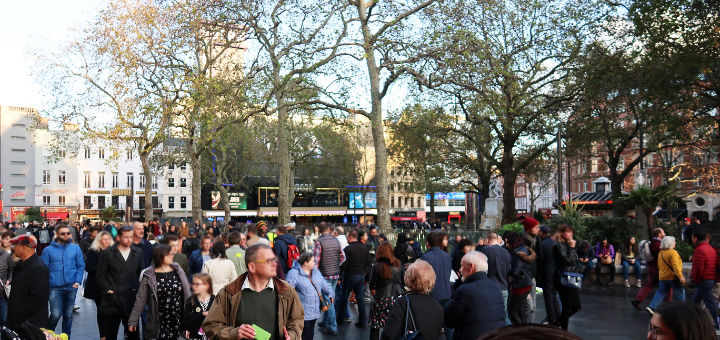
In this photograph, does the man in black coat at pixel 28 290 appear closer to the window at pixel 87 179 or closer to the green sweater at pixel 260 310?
the green sweater at pixel 260 310

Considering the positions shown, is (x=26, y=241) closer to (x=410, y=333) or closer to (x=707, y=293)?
(x=410, y=333)

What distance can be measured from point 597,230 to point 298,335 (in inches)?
567

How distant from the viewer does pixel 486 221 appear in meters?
31.0

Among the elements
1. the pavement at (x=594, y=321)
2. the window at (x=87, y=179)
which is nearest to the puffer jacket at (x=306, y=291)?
the pavement at (x=594, y=321)

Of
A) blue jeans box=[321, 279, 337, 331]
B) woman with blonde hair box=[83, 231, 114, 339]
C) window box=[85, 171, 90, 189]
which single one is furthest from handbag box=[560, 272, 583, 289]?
window box=[85, 171, 90, 189]

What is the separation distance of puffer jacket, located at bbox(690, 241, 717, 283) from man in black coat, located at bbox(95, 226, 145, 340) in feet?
27.1

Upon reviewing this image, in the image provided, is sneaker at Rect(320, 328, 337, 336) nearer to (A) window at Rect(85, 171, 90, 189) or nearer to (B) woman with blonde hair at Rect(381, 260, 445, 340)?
(B) woman with blonde hair at Rect(381, 260, 445, 340)

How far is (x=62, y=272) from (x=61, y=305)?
512 mm

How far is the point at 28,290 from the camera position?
270 inches

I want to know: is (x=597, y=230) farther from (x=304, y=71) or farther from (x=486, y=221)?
(x=486, y=221)

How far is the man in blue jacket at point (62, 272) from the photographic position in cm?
853

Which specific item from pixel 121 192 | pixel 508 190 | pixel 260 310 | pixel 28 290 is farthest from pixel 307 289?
pixel 121 192

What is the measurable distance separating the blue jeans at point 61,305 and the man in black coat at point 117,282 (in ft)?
4.06

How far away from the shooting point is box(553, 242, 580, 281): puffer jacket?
30.2 feet
